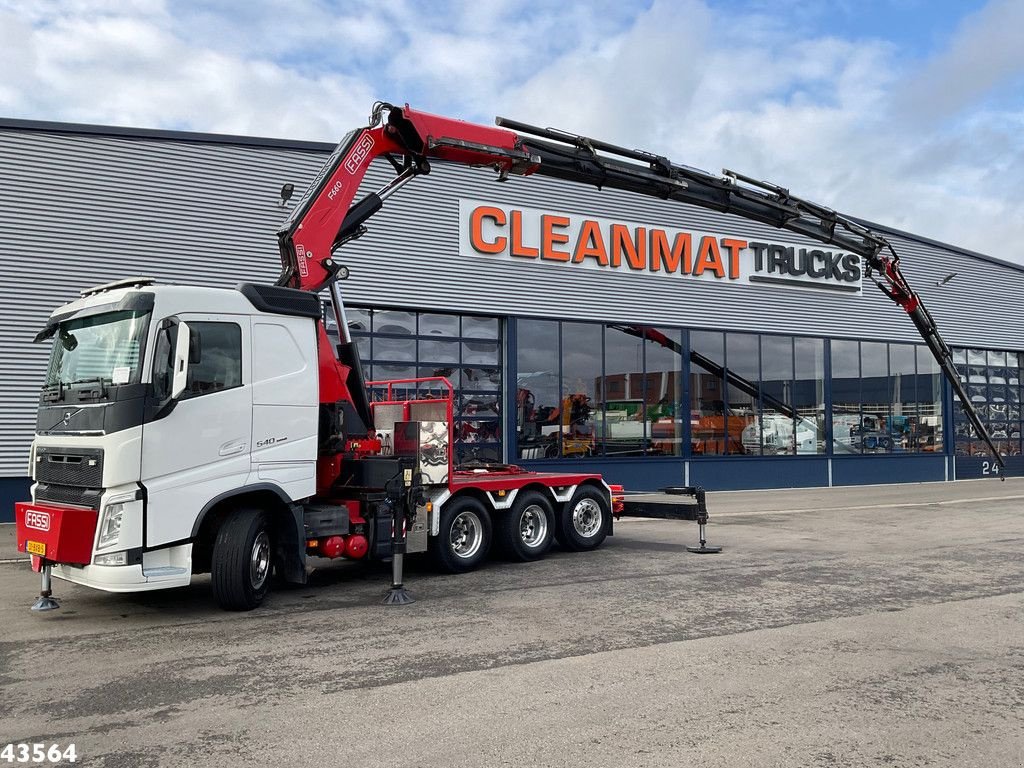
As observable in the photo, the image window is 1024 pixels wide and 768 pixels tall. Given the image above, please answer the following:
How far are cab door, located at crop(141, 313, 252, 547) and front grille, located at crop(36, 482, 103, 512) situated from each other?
1.60 ft

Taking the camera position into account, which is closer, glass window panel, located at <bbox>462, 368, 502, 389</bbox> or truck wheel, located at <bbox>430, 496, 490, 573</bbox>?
truck wheel, located at <bbox>430, 496, 490, 573</bbox>

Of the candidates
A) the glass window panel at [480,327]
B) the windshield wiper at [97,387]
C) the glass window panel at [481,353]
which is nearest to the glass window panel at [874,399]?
the glass window panel at [481,353]

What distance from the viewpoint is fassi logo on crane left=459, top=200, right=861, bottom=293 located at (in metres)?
20.9

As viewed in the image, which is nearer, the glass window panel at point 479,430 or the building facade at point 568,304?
the building facade at point 568,304

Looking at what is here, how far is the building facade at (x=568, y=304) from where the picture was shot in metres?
16.8

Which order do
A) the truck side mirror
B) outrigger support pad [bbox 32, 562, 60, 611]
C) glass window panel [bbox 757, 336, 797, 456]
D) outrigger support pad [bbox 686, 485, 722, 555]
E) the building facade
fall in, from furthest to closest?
glass window panel [bbox 757, 336, 797, 456] < the building facade < outrigger support pad [bbox 686, 485, 722, 555] < outrigger support pad [bbox 32, 562, 60, 611] < the truck side mirror

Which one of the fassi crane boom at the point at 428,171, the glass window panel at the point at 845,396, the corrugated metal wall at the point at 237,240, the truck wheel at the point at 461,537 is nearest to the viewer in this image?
the fassi crane boom at the point at 428,171

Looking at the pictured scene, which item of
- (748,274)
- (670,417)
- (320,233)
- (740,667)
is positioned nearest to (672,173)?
(320,233)

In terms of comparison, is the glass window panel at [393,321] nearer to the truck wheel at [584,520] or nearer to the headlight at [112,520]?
the truck wheel at [584,520]

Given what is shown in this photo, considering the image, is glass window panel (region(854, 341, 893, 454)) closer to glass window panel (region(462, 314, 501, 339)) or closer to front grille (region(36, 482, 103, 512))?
glass window panel (region(462, 314, 501, 339))

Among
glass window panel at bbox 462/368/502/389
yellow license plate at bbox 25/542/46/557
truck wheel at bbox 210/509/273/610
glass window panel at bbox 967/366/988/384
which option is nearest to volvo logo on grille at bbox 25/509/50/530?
yellow license plate at bbox 25/542/46/557

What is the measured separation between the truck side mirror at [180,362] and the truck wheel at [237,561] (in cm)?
138

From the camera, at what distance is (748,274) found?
24.7 m

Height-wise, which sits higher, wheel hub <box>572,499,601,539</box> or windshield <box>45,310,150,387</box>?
windshield <box>45,310,150,387</box>
